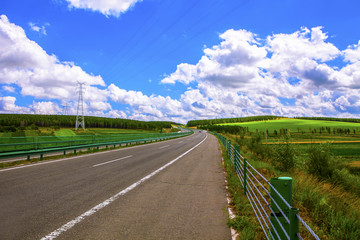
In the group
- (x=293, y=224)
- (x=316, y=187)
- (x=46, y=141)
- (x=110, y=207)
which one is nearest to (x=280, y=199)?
(x=293, y=224)

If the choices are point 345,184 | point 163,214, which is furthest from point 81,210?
point 345,184

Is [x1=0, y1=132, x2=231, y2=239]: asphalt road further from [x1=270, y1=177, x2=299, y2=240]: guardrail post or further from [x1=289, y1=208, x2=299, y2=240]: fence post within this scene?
[x1=289, y1=208, x2=299, y2=240]: fence post

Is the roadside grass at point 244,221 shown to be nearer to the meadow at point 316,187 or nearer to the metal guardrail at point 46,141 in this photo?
the meadow at point 316,187

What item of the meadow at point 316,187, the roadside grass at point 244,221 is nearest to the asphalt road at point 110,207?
the roadside grass at point 244,221

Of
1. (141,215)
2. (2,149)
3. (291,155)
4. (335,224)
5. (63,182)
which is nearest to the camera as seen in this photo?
(335,224)

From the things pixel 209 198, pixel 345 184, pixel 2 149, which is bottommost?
pixel 345 184

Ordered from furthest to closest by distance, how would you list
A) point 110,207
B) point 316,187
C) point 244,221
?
point 316,187, point 110,207, point 244,221

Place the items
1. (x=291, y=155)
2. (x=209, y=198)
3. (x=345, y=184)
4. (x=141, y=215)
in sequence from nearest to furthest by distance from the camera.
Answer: (x=141, y=215)
(x=209, y=198)
(x=345, y=184)
(x=291, y=155)

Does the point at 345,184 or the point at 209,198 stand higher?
the point at 209,198

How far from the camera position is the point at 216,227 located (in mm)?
3832

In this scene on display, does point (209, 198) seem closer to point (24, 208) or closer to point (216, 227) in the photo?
point (216, 227)

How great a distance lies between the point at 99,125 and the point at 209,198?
121688 mm

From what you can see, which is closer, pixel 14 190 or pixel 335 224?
pixel 335 224

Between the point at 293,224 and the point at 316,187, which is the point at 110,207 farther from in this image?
the point at 316,187
